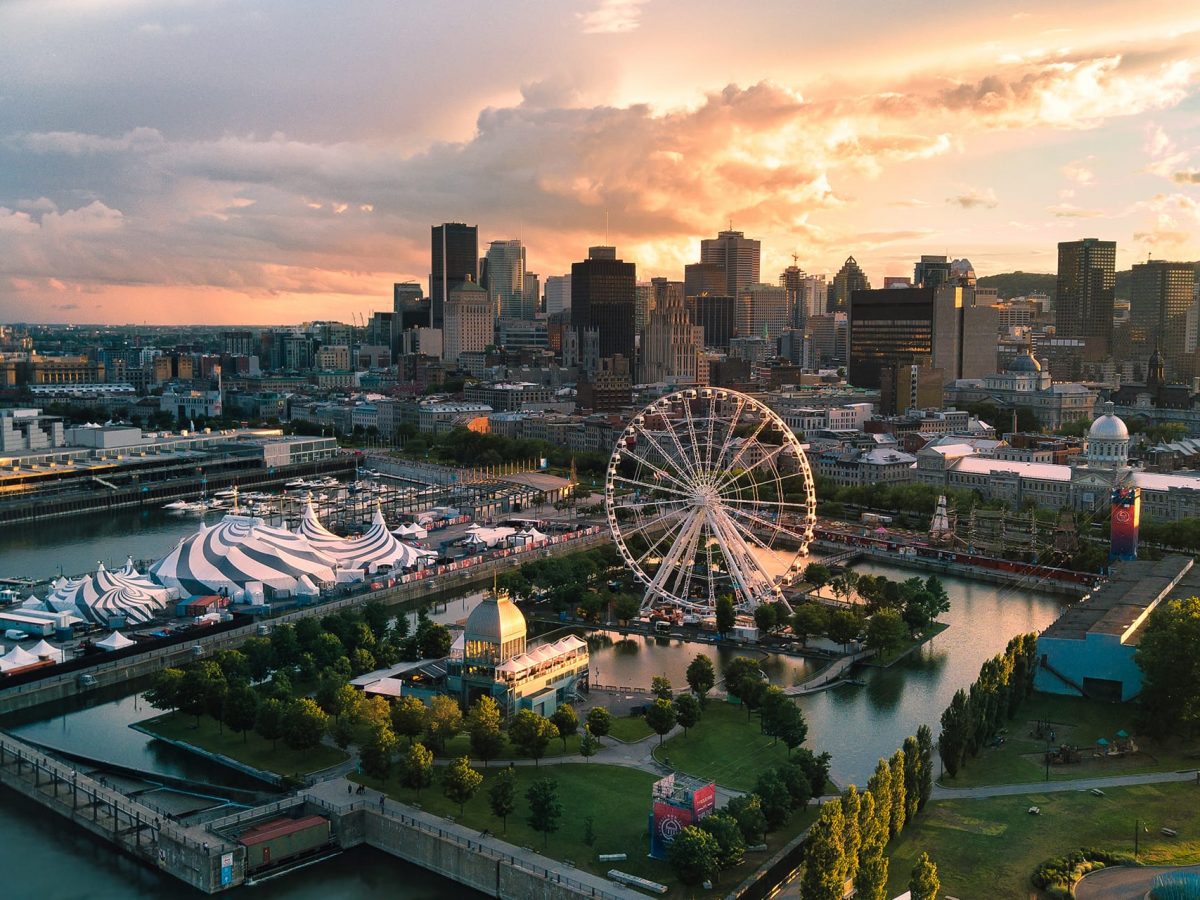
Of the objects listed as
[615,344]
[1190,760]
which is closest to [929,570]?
[1190,760]

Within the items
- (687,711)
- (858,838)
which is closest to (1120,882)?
(858,838)

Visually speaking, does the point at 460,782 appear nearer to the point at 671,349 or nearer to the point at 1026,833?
the point at 1026,833

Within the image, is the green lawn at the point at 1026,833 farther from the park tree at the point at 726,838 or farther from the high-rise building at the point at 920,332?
the high-rise building at the point at 920,332

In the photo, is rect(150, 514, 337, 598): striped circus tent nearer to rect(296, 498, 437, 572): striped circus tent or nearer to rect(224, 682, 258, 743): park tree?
rect(296, 498, 437, 572): striped circus tent

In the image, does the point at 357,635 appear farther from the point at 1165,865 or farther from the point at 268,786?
the point at 1165,865

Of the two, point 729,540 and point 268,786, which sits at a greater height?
point 729,540

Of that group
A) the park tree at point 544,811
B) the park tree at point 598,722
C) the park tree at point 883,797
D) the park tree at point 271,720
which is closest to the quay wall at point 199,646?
the park tree at point 271,720
